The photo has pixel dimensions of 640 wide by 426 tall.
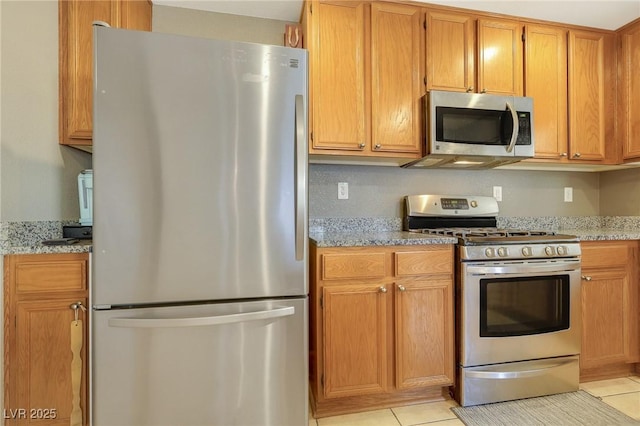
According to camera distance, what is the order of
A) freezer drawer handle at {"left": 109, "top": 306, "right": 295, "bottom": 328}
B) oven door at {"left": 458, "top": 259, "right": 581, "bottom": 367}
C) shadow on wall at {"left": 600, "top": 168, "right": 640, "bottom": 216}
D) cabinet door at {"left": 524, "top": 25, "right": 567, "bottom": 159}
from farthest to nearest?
1. shadow on wall at {"left": 600, "top": 168, "right": 640, "bottom": 216}
2. cabinet door at {"left": 524, "top": 25, "right": 567, "bottom": 159}
3. oven door at {"left": 458, "top": 259, "right": 581, "bottom": 367}
4. freezer drawer handle at {"left": 109, "top": 306, "right": 295, "bottom": 328}

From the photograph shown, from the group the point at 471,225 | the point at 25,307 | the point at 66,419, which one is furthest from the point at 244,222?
the point at 471,225

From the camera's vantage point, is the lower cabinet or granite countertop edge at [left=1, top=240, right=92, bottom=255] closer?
granite countertop edge at [left=1, top=240, right=92, bottom=255]

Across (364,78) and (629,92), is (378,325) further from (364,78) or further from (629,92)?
(629,92)

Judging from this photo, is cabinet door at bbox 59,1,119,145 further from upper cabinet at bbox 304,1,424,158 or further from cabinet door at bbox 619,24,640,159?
cabinet door at bbox 619,24,640,159

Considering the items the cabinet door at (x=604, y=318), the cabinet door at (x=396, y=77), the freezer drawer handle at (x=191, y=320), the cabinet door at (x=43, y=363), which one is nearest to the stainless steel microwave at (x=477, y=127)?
the cabinet door at (x=396, y=77)

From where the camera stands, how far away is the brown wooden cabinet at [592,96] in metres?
2.23

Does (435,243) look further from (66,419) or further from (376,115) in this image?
(66,419)

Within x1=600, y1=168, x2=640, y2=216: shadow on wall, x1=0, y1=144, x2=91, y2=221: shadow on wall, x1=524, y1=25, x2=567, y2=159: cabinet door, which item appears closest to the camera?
x1=0, y1=144, x2=91, y2=221: shadow on wall

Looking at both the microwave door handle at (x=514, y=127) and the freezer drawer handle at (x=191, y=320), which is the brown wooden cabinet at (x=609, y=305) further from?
the freezer drawer handle at (x=191, y=320)

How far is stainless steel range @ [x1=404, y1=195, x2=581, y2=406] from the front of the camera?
1713 millimetres

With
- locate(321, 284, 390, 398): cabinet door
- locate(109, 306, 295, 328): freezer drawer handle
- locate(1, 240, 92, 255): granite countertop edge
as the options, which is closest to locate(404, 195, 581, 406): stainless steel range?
locate(321, 284, 390, 398): cabinet door

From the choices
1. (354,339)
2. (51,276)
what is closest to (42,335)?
(51,276)

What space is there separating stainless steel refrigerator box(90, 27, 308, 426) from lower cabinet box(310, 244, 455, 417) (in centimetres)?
28

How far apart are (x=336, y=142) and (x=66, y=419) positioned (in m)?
1.90
